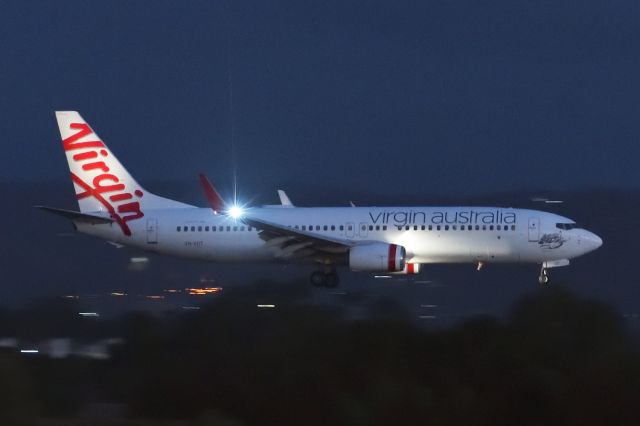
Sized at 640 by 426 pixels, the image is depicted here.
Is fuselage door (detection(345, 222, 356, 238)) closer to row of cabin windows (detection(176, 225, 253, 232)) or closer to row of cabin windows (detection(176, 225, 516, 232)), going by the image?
row of cabin windows (detection(176, 225, 516, 232))

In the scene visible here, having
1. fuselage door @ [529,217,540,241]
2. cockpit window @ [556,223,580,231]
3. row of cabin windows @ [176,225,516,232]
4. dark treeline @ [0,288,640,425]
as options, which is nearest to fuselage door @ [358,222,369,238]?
row of cabin windows @ [176,225,516,232]

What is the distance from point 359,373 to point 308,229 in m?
16.3

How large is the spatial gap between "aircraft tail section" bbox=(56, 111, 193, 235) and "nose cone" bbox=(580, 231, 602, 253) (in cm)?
1264

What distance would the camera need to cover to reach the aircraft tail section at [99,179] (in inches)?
1668

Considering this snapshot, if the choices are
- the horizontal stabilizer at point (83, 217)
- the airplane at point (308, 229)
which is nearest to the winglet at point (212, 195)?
the airplane at point (308, 229)

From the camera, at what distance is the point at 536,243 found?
128 feet

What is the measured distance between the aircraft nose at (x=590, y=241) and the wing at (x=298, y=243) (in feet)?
22.7

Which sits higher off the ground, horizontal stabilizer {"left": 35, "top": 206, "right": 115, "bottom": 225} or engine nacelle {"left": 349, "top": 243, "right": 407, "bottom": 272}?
horizontal stabilizer {"left": 35, "top": 206, "right": 115, "bottom": 225}

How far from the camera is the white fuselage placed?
39031 millimetres

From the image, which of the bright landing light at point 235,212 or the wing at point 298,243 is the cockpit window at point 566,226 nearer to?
the wing at point 298,243

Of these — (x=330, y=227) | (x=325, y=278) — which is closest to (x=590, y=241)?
(x=330, y=227)

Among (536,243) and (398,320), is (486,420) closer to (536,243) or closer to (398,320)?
(398,320)

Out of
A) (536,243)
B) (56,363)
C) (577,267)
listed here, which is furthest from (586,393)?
(577,267)

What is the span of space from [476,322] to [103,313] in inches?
647
